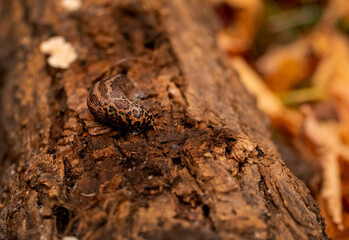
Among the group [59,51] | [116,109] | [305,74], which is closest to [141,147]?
[116,109]

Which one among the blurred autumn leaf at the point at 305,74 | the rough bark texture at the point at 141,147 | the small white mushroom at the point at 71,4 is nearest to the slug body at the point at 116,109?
the rough bark texture at the point at 141,147

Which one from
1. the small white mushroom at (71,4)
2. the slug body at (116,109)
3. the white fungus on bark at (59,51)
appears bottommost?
the white fungus on bark at (59,51)

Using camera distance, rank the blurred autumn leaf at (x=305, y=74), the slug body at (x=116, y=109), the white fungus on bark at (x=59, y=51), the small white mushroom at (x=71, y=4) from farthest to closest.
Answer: the small white mushroom at (x=71, y=4)
the blurred autumn leaf at (x=305, y=74)
the white fungus on bark at (x=59, y=51)
the slug body at (x=116, y=109)

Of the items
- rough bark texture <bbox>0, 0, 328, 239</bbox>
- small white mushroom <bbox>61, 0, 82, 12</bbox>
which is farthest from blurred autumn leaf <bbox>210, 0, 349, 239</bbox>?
small white mushroom <bbox>61, 0, 82, 12</bbox>

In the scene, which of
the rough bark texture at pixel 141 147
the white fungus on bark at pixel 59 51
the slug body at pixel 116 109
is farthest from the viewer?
the white fungus on bark at pixel 59 51

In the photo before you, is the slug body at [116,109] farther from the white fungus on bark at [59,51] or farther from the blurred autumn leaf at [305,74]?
the blurred autumn leaf at [305,74]

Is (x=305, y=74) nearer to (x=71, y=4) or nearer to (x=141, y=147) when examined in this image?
(x=71, y=4)

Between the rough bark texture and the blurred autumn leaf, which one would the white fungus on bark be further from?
the blurred autumn leaf
